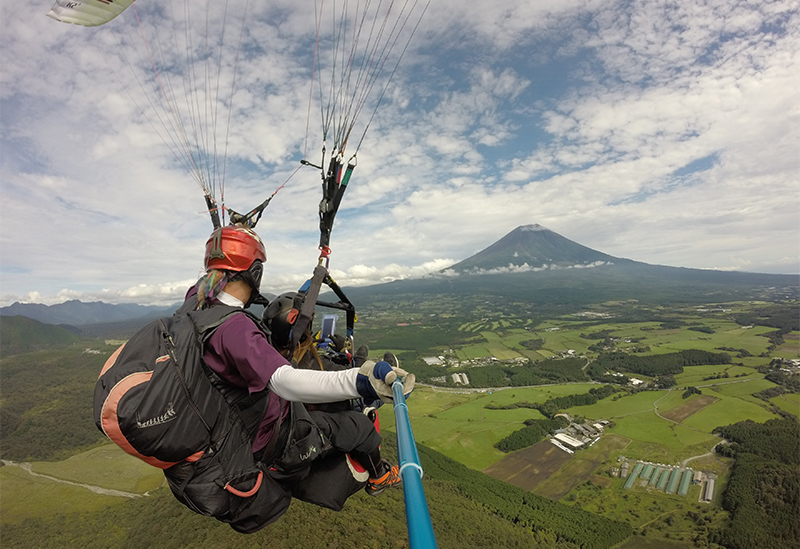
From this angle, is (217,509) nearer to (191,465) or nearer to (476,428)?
(191,465)

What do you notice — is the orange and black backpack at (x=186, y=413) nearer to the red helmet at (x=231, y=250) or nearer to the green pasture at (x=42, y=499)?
the red helmet at (x=231, y=250)

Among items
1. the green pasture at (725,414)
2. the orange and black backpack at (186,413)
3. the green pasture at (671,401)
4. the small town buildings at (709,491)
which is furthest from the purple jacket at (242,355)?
the green pasture at (671,401)

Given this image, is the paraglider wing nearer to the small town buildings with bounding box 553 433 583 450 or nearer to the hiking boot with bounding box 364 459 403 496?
the hiking boot with bounding box 364 459 403 496

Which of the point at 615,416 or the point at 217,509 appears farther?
the point at 615,416

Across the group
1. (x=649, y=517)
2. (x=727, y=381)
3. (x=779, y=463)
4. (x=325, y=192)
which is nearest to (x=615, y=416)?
(x=779, y=463)

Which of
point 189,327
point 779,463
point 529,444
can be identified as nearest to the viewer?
point 189,327

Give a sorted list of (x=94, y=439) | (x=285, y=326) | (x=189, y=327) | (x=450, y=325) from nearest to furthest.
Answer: (x=189, y=327) < (x=285, y=326) < (x=94, y=439) < (x=450, y=325)

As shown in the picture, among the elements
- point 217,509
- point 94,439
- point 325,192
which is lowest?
point 94,439
